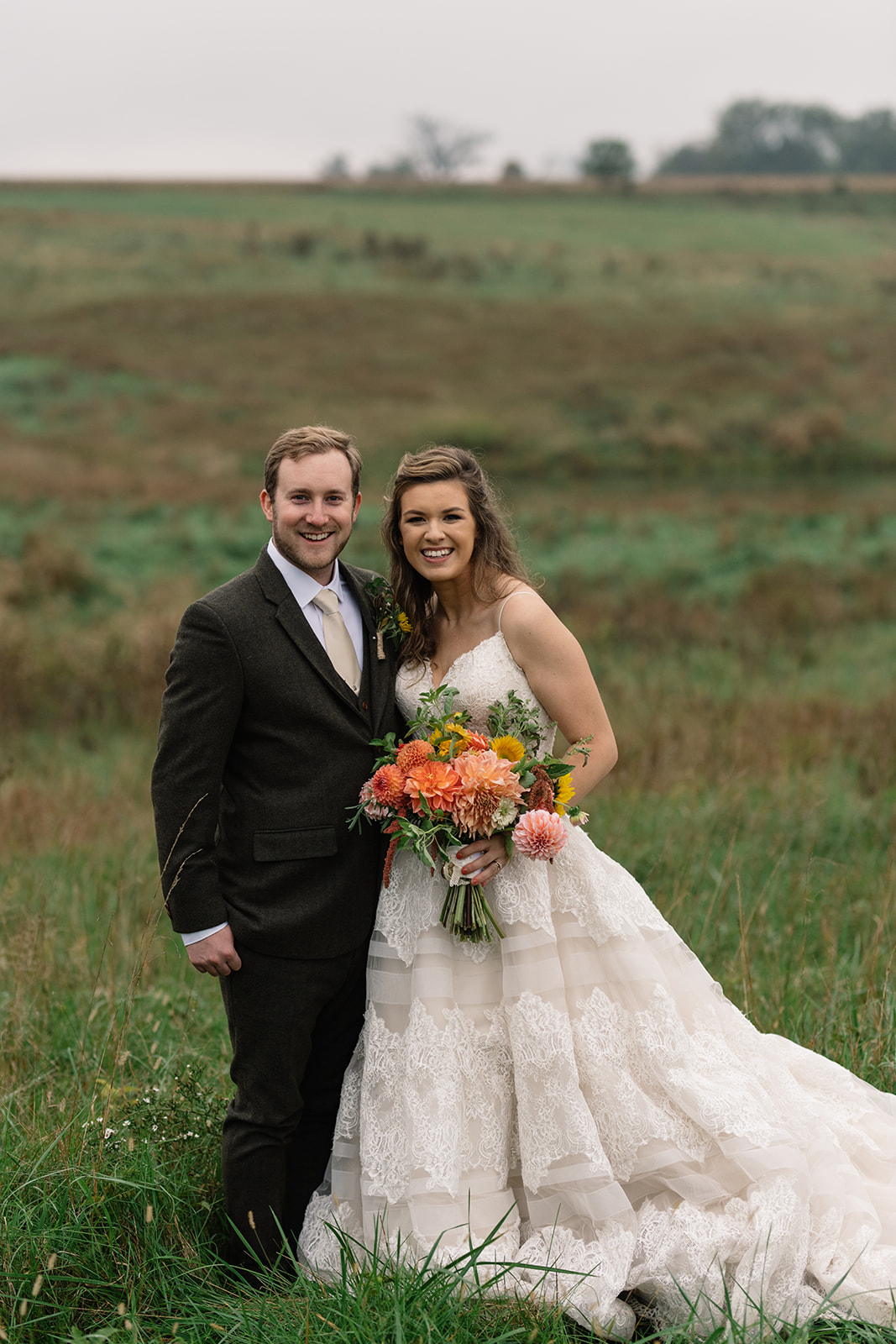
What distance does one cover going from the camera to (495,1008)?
333cm

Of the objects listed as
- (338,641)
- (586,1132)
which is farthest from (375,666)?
(586,1132)

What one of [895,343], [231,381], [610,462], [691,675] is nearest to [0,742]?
[691,675]

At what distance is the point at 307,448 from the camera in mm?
3365

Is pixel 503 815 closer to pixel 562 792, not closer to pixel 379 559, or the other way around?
pixel 562 792

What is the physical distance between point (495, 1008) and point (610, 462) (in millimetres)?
20418

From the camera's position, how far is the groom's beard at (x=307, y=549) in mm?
3369

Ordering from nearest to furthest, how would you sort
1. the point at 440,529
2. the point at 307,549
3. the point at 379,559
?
the point at 307,549
the point at 440,529
the point at 379,559

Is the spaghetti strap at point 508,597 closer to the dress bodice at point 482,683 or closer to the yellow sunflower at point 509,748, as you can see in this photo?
the dress bodice at point 482,683

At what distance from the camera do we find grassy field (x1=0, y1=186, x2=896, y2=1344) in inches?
136

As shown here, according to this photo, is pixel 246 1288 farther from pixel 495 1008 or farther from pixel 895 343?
pixel 895 343

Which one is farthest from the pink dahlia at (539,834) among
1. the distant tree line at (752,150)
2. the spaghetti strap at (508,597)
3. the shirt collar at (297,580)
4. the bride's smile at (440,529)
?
the distant tree line at (752,150)

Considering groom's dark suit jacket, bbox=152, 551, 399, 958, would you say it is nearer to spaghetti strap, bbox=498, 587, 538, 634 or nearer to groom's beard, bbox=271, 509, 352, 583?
groom's beard, bbox=271, 509, 352, 583

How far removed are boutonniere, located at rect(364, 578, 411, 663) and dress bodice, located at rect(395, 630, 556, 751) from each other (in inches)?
6.0

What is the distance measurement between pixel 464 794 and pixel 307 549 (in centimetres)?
89
